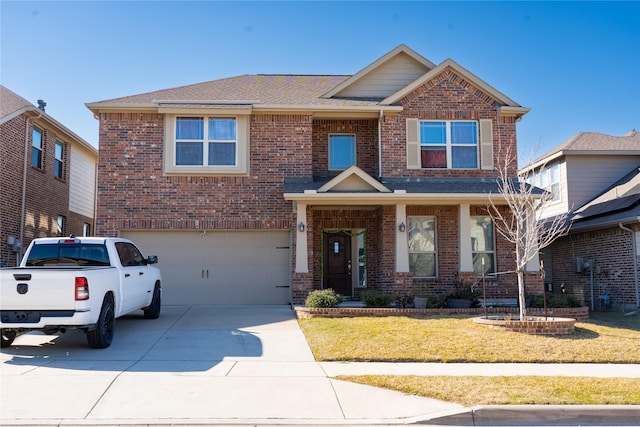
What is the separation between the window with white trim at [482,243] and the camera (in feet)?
53.9

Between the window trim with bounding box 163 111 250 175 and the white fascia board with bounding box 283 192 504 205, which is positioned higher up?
the window trim with bounding box 163 111 250 175

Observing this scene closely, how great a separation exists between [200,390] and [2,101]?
47.0ft

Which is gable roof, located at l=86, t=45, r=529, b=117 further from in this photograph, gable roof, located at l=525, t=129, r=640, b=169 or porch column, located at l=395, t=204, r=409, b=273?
gable roof, located at l=525, t=129, r=640, b=169

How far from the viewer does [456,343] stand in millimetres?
10195

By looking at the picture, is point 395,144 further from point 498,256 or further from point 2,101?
point 2,101

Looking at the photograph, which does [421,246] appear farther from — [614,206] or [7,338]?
[7,338]

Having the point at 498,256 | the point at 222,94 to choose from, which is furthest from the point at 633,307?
the point at 222,94

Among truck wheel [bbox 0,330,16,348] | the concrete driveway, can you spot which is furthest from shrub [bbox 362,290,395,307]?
truck wheel [bbox 0,330,16,348]

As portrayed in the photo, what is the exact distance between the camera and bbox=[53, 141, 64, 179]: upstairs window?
20.7 metres

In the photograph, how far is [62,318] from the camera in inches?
352

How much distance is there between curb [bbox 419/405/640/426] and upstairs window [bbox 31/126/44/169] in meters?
16.9

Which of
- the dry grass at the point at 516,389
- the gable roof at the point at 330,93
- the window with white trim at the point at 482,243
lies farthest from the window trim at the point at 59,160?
the dry grass at the point at 516,389

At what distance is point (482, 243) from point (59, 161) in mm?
15236

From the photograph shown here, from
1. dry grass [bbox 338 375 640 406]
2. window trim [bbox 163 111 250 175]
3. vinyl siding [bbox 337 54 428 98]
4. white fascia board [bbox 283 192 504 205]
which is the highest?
vinyl siding [bbox 337 54 428 98]
